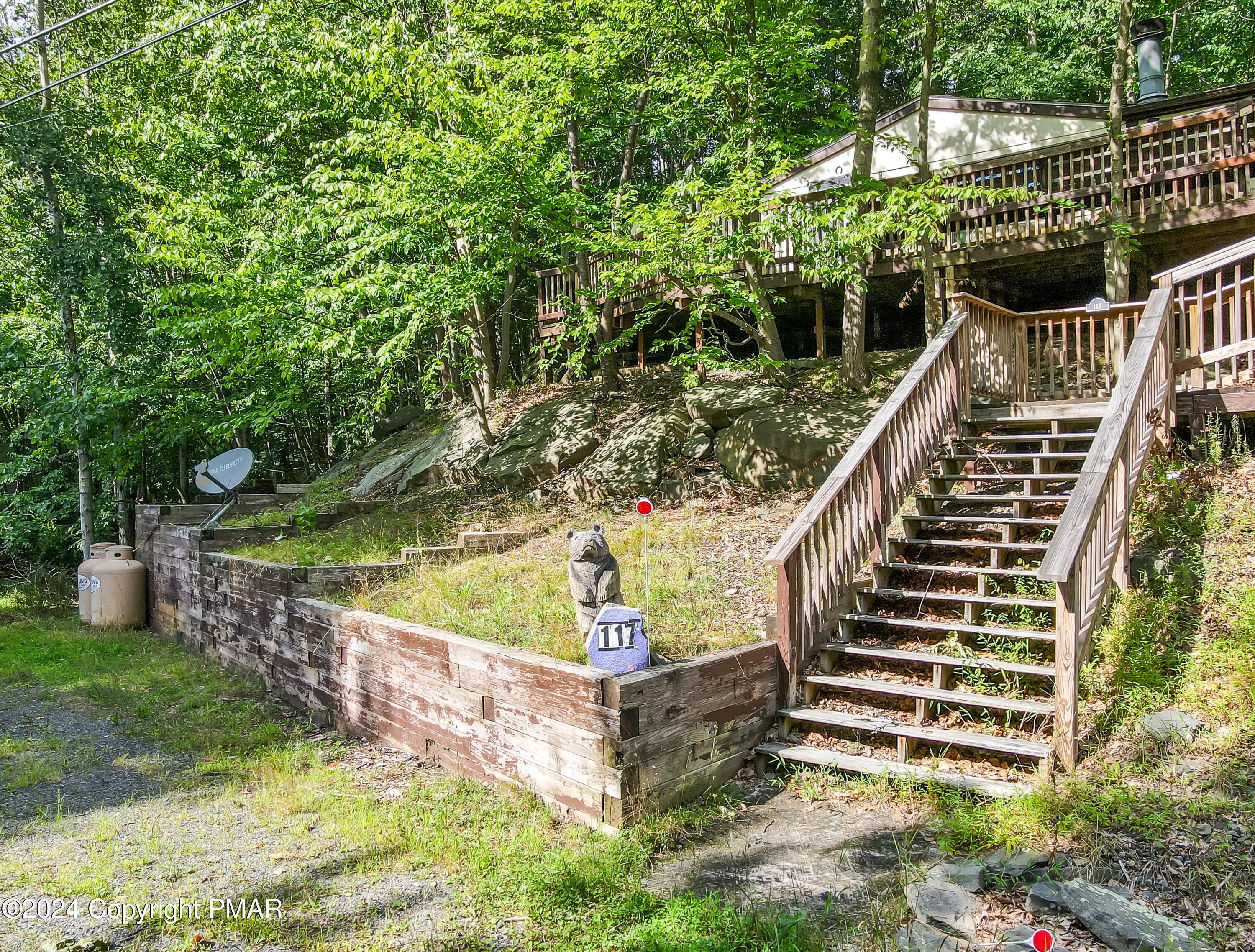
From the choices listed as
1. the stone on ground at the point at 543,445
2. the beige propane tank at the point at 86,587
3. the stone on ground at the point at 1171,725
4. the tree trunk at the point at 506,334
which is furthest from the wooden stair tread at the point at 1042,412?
the beige propane tank at the point at 86,587

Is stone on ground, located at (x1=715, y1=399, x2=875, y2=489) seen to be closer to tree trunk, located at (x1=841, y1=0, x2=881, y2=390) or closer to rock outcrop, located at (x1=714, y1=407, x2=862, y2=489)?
rock outcrop, located at (x1=714, y1=407, x2=862, y2=489)

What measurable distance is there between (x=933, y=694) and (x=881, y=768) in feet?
1.98

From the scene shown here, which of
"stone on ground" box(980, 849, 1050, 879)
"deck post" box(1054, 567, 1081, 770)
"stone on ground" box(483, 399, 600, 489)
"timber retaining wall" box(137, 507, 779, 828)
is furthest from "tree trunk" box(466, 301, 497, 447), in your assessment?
"stone on ground" box(980, 849, 1050, 879)

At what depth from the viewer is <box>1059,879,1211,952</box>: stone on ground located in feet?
9.81

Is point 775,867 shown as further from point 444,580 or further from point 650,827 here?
point 444,580

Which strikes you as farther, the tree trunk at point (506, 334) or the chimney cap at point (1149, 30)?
the chimney cap at point (1149, 30)

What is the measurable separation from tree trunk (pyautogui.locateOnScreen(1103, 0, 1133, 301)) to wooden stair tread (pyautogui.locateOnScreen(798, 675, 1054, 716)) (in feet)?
25.0

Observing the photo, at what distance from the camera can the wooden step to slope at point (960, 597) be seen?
5.24 meters

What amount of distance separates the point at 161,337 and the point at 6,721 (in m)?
8.57

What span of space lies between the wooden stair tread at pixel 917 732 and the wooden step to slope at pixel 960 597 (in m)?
1.04

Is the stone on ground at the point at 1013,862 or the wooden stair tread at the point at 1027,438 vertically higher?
the wooden stair tread at the point at 1027,438

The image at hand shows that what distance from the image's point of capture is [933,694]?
4.84 meters

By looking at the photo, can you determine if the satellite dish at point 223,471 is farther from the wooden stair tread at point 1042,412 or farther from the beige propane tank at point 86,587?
the wooden stair tread at point 1042,412

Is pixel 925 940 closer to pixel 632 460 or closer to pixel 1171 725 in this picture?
pixel 1171 725
